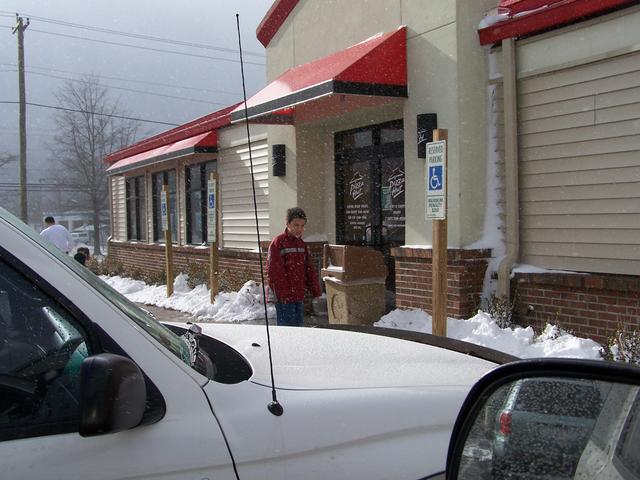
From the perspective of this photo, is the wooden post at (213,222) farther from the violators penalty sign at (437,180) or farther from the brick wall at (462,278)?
the violators penalty sign at (437,180)

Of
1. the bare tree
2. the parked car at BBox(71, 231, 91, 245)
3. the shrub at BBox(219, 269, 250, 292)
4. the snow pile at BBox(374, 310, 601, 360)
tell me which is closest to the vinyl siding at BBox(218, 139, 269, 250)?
the shrub at BBox(219, 269, 250, 292)

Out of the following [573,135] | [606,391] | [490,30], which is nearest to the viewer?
[606,391]

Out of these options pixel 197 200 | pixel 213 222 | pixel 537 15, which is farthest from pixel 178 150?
pixel 537 15

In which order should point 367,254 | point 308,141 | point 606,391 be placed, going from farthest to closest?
point 308,141, point 367,254, point 606,391

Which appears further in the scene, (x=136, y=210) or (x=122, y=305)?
(x=136, y=210)

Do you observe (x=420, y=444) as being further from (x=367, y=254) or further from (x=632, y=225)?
(x=367, y=254)

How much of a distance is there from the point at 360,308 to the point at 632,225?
342cm

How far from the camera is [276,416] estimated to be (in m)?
1.95

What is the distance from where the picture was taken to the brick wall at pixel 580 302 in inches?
253

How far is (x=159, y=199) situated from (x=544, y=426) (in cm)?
1738

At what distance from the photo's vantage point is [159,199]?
18078 mm

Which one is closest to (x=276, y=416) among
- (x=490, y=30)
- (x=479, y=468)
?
(x=479, y=468)

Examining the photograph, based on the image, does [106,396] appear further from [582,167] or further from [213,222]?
[213,222]

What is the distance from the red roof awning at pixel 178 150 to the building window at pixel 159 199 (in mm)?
659
